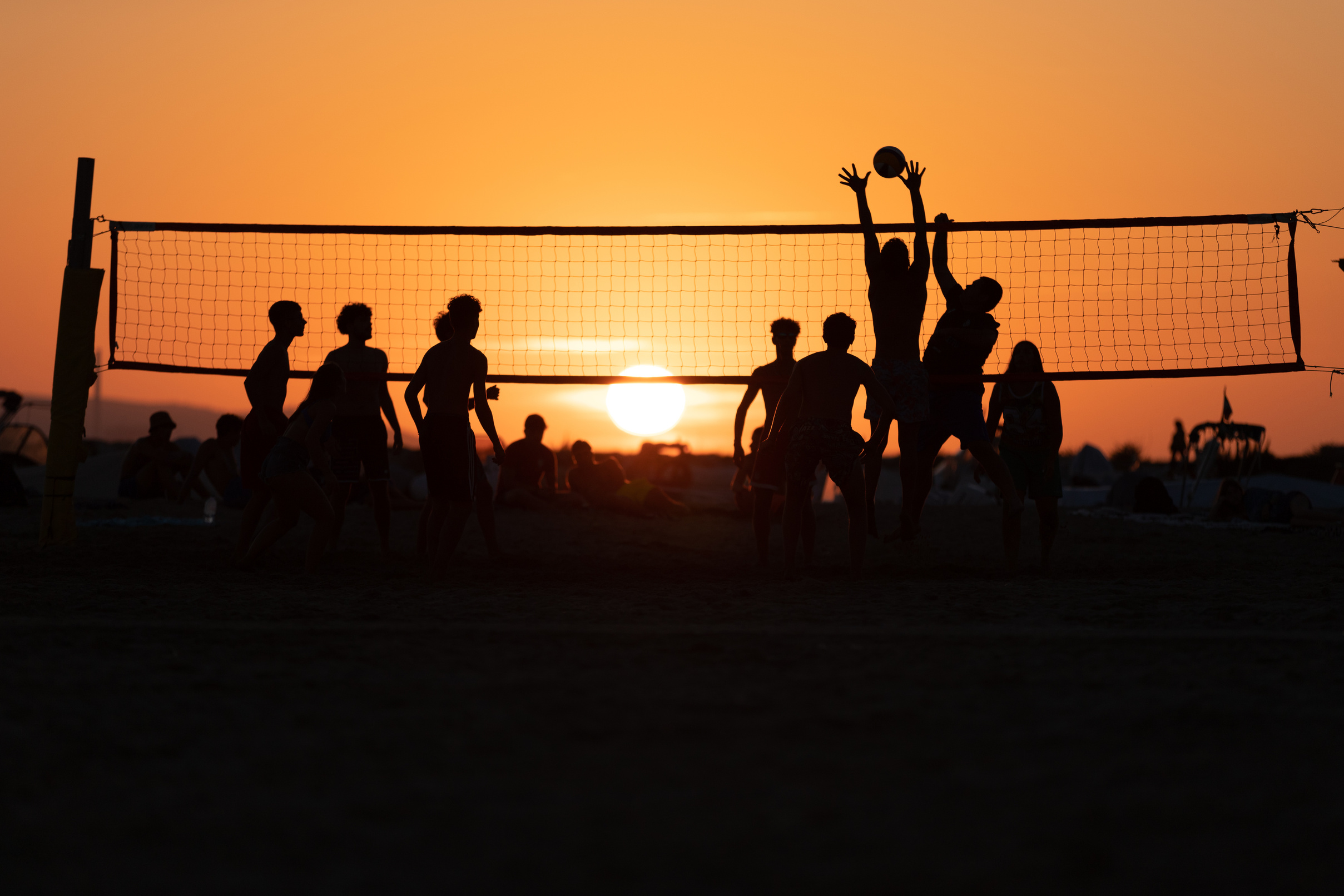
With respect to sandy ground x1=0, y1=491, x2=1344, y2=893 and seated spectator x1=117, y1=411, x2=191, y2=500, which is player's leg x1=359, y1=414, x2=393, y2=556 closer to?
sandy ground x1=0, y1=491, x2=1344, y2=893

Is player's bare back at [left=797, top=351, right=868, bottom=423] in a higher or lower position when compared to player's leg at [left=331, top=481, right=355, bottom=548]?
higher

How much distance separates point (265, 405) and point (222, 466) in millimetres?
5135

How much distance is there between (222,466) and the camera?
1003 centimetres

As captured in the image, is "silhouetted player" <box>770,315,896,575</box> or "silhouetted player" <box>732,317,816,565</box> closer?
"silhouetted player" <box>770,315,896,575</box>

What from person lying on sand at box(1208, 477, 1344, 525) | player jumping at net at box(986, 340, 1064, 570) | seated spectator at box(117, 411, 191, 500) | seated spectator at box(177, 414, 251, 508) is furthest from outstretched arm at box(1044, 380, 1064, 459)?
seated spectator at box(117, 411, 191, 500)

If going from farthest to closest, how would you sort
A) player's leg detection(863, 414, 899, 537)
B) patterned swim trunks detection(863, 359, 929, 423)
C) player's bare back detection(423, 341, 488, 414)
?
1. patterned swim trunks detection(863, 359, 929, 423)
2. player's leg detection(863, 414, 899, 537)
3. player's bare back detection(423, 341, 488, 414)

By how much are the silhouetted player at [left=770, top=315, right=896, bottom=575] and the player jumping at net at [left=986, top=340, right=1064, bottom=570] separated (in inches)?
37.1

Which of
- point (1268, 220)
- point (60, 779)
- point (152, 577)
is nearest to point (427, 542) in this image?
point (152, 577)

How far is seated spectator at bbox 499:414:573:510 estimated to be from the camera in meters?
9.85

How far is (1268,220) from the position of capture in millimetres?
5918

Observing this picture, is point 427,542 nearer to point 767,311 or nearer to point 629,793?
point 767,311

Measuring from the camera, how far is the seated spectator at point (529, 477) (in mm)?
9852

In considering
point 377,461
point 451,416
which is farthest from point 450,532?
point 377,461

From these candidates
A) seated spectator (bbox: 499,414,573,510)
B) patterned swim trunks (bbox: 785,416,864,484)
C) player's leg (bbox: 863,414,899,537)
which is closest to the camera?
patterned swim trunks (bbox: 785,416,864,484)
